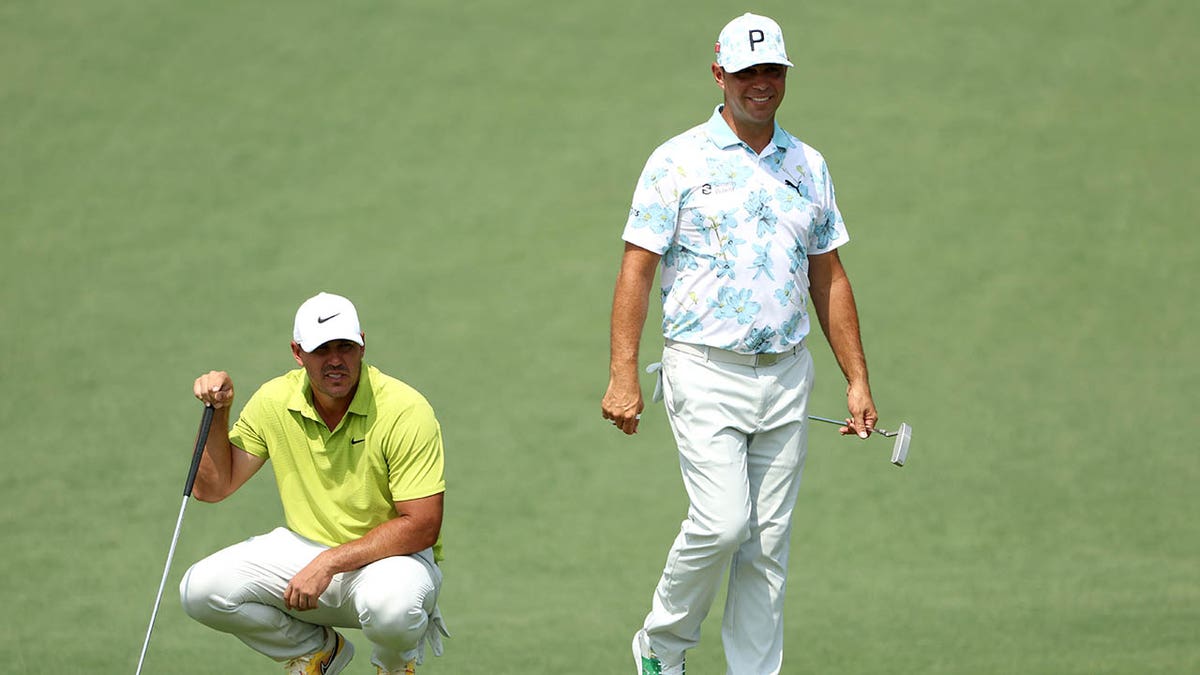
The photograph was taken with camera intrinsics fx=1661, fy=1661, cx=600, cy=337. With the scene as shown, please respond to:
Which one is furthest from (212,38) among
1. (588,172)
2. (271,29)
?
(588,172)

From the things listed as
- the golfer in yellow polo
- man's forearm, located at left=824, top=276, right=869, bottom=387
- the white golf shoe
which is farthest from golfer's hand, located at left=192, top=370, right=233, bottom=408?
man's forearm, located at left=824, top=276, right=869, bottom=387

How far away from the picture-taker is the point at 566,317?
25.3ft

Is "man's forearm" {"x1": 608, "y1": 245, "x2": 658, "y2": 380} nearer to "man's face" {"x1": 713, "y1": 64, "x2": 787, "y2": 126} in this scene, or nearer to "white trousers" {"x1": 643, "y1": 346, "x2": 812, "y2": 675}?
"white trousers" {"x1": 643, "y1": 346, "x2": 812, "y2": 675}

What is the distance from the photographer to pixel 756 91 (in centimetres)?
422

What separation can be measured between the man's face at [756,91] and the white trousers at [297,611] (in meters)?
1.44

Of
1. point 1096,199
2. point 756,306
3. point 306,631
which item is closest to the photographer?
point 756,306

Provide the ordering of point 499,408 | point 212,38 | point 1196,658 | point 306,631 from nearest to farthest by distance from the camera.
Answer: point 306,631
point 1196,658
point 499,408
point 212,38

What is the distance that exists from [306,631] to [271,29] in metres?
4.83

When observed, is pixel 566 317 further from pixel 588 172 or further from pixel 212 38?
pixel 212 38

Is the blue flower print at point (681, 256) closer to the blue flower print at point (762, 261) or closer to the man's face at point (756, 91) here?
the blue flower print at point (762, 261)

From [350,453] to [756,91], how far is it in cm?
142

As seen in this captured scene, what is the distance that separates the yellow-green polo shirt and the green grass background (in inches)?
42.0

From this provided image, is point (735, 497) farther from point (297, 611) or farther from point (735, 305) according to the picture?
point (297, 611)

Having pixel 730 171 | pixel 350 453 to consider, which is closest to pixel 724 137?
pixel 730 171
